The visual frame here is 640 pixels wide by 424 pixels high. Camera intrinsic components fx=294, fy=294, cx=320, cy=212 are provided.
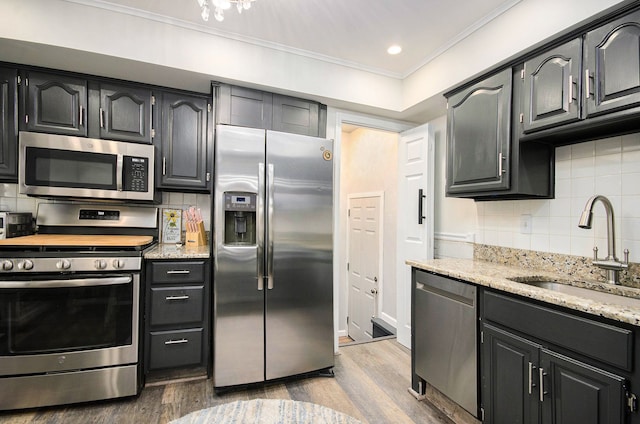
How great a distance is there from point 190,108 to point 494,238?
2.83 metres

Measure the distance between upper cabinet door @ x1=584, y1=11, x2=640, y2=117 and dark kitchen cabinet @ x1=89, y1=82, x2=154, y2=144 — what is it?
2986 mm

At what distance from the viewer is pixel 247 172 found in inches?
86.9

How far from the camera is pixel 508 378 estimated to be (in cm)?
153

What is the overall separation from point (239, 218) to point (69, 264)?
1133 millimetres

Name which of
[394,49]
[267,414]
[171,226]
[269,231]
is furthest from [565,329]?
[171,226]

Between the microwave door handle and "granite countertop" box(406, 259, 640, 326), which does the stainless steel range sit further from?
"granite countertop" box(406, 259, 640, 326)

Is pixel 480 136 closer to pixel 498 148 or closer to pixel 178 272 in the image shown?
pixel 498 148

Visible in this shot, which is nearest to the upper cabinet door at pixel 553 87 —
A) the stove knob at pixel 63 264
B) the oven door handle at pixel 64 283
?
the oven door handle at pixel 64 283

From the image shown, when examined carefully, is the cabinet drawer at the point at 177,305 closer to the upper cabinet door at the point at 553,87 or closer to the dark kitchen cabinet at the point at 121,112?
the dark kitchen cabinet at the point at 121,112

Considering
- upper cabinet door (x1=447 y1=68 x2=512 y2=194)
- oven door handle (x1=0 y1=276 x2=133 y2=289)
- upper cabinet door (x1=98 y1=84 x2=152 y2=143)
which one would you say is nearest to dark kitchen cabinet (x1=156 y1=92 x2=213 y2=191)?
upper cabinet door (x1=98 y1=84 x2=152 y2=143)

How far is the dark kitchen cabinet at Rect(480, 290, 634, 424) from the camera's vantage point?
114cm

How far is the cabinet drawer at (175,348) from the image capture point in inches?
86.3

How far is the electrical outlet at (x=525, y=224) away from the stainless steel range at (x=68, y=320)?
2.81 metres

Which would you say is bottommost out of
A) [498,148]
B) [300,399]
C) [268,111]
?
[300,399]
